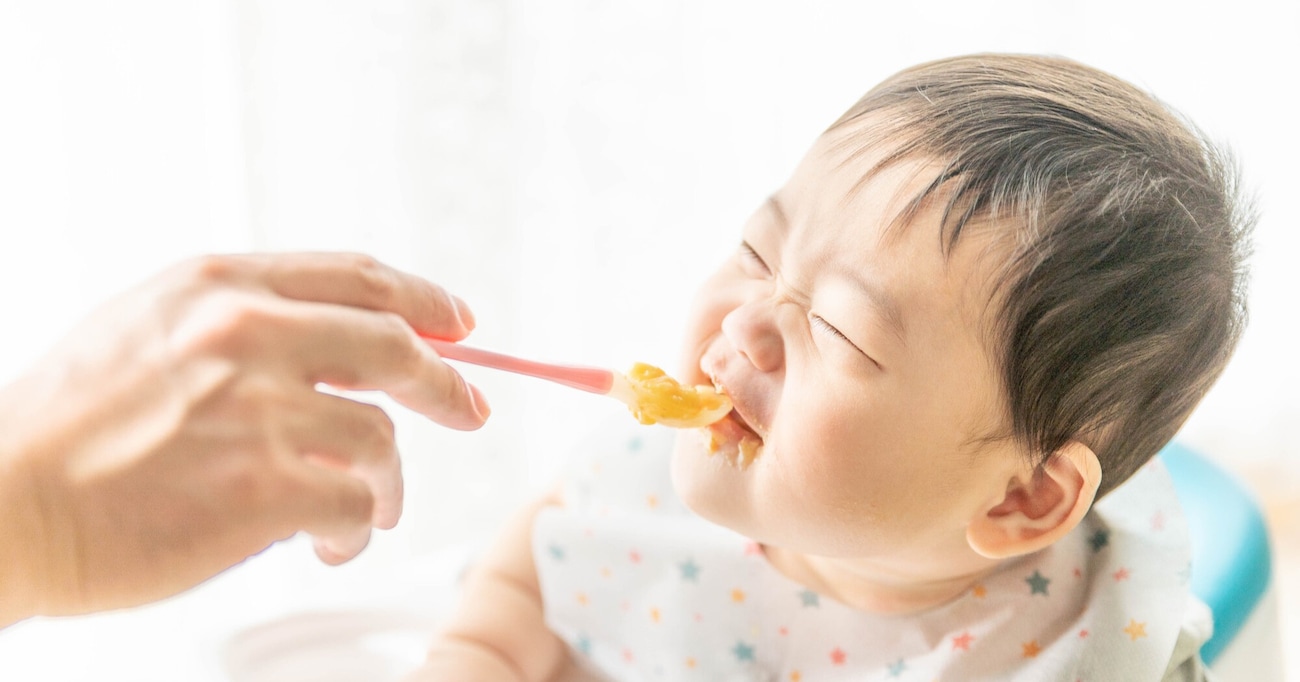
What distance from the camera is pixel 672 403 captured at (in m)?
0.79

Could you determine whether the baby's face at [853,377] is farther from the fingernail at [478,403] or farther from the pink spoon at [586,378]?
the fingernail at [478,403]

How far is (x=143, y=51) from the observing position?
1.26 metres

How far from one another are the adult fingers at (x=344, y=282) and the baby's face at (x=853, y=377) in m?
0.24

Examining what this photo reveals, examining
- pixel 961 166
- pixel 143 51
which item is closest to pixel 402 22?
pixel 143 51

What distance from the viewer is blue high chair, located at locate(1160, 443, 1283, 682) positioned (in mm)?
983

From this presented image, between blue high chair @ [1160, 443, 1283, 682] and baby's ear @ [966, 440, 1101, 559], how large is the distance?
0.25 m

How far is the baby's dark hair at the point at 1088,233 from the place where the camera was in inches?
28.8

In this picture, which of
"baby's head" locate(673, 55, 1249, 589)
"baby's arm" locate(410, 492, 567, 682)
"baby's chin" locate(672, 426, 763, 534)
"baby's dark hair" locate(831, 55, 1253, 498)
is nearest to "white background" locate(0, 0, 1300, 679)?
"baby's arm" locate(410, 492, 567, 682)

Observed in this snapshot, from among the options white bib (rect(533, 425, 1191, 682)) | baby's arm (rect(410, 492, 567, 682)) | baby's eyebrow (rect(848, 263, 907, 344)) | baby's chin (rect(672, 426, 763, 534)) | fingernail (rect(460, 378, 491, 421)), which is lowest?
baby's arm (rect(410, 492, 567, 682))

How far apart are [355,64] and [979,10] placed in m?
0.81

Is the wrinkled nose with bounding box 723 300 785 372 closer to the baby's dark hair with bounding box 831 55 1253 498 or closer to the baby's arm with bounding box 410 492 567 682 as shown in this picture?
the baby's dark hair with bounding box 831 55 1253 498

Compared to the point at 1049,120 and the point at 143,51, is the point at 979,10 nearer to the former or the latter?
the point at 1049,120

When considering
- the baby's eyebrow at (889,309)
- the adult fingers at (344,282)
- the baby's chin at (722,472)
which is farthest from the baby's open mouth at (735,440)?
the adult fingers at (344,282)

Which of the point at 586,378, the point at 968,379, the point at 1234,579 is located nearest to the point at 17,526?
the point at 586,378
